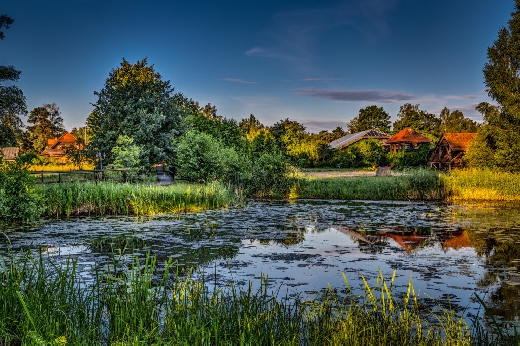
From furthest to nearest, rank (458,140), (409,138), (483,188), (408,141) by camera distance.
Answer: (409,138), (408,141), (458,140), (483,188)

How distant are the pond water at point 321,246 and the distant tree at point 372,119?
77.1 metres

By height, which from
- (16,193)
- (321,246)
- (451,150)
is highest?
(451,150)

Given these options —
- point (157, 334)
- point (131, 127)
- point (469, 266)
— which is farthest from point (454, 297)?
point (131, 127)

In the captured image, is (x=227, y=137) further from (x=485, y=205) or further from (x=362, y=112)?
(x=362, y=112)

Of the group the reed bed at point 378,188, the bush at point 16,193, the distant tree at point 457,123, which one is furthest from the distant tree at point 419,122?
the bush at point 16,193

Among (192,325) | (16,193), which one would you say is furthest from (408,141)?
(192,325)

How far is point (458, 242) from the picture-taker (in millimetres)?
13266

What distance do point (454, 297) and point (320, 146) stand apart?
5410 centimetres

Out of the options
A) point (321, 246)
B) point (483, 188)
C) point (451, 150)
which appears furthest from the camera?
point (451, 150)

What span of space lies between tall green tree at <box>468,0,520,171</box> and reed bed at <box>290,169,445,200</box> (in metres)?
5.69

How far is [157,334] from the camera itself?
4.84 meters

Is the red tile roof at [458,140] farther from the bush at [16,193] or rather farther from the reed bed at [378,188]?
the bush at [16,193]

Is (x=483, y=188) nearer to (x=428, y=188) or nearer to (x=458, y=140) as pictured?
(x=428, y=188)

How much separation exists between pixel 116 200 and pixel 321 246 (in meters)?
9.15
